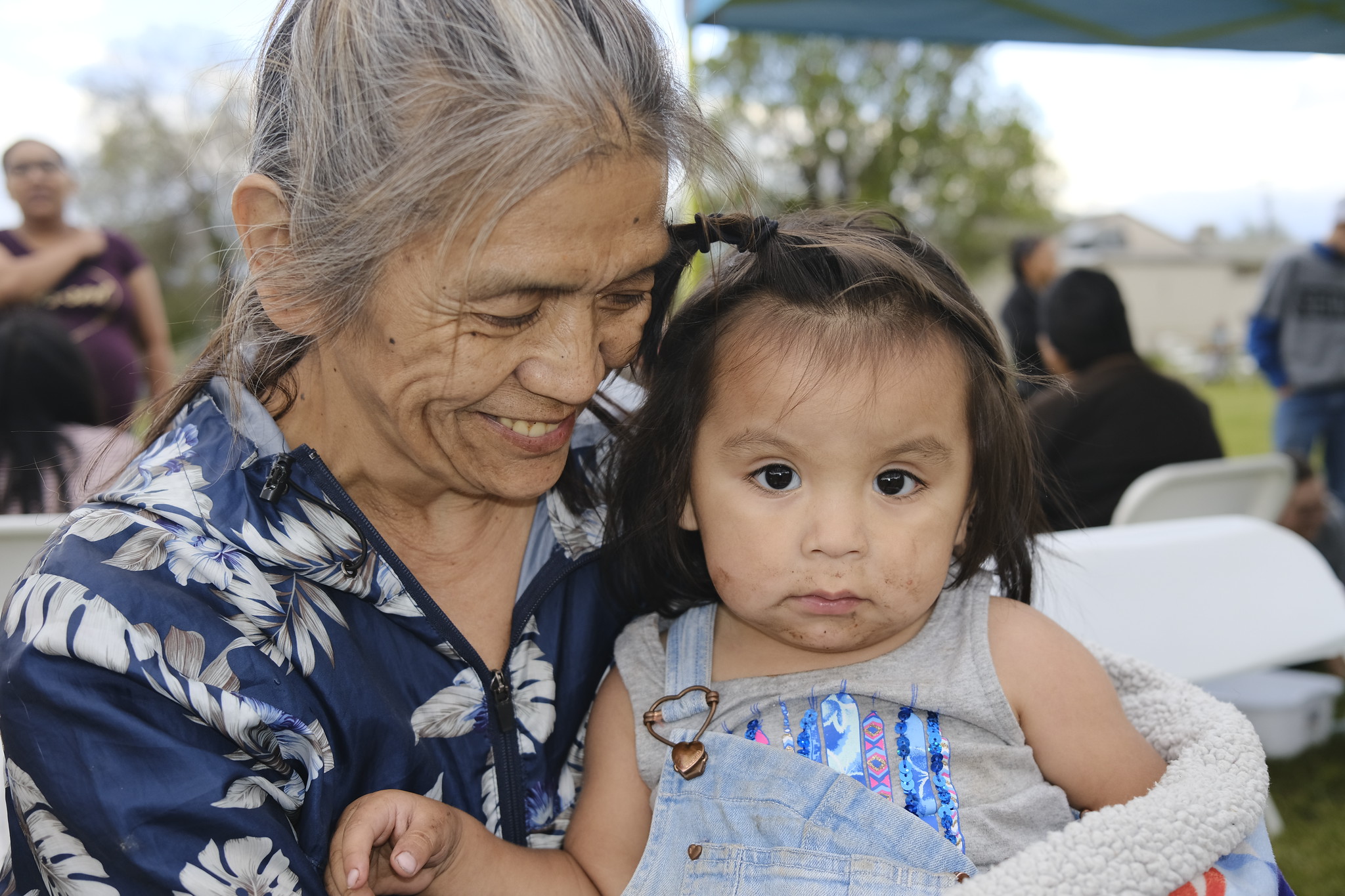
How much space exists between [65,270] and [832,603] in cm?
431

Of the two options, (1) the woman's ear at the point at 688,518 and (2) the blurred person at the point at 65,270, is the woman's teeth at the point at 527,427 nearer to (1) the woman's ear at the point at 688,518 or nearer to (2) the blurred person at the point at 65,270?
(1) the woman's ear at the point at 688,518

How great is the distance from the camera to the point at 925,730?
4.56 ft

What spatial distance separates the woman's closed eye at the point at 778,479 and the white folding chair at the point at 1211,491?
6.70ft

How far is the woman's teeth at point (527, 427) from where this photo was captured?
1.30m

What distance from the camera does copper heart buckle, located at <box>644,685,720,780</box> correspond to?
137cm

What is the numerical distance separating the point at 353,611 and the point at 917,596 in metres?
0.70

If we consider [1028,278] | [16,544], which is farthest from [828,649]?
[1028,278]

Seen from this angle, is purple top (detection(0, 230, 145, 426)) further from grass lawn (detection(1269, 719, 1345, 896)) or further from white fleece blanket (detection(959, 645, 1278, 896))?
grass lawn (detection(1269, 719, 1345, 896))

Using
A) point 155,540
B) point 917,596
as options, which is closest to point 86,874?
point 155,540

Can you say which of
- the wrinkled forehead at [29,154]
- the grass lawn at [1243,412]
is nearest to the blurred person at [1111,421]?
the wrinkled forehead at [29,154]

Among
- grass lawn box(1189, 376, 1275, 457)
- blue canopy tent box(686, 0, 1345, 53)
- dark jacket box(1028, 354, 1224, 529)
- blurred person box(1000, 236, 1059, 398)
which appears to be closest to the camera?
blue canopy tent box(686, 0, 1345, 53)

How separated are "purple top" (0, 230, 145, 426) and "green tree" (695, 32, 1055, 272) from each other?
19.3 metres

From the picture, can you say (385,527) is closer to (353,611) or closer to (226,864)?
(353,611)

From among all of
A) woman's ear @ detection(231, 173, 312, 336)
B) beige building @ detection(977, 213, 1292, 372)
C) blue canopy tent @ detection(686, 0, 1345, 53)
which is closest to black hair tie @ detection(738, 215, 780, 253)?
woman's ear @ detection(231, 173, 312, 336)
